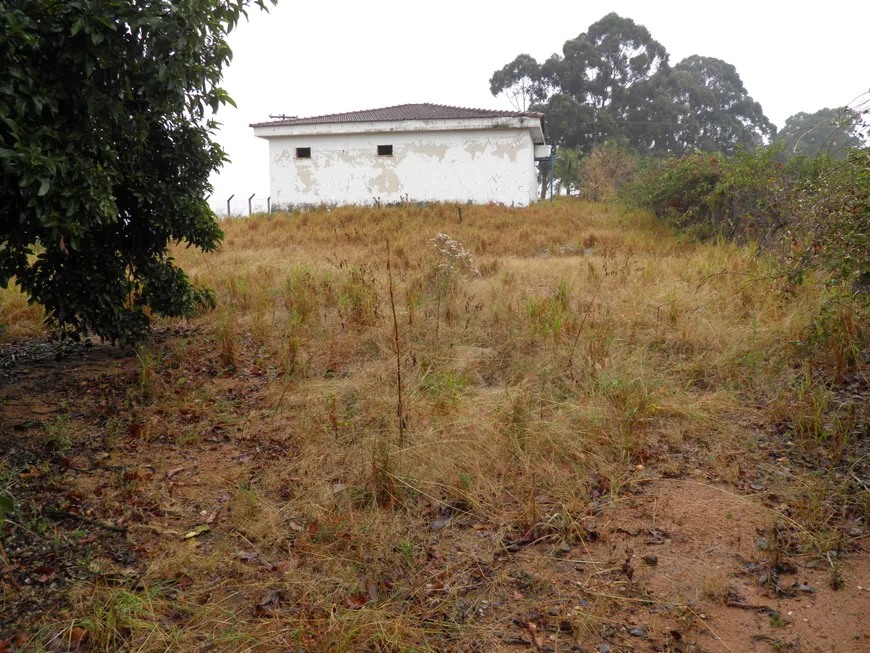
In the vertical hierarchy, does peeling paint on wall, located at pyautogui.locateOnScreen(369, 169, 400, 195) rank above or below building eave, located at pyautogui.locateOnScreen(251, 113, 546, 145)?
below

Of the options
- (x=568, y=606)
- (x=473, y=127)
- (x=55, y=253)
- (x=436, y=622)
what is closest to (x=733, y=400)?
(x=568, y=606)

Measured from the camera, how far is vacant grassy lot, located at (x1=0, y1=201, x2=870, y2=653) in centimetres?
282

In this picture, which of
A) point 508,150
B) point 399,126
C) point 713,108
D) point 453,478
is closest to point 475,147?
Result: point 508,150

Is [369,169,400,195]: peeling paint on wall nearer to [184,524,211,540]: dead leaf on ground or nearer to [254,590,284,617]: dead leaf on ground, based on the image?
[184,524,211,540]: dead leaf on ground

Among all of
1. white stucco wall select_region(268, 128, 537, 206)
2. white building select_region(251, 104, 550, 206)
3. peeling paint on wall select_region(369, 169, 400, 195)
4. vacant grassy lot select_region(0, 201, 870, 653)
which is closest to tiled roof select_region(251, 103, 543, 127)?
white building select_region(251, 104, 550, 206)

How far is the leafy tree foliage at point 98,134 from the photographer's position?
3.52 metres

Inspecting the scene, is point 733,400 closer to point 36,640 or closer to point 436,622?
point 436,622

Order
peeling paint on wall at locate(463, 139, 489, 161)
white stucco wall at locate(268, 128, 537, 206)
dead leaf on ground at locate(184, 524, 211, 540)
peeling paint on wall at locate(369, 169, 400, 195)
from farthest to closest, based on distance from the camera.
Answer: peeling paint on wall at locate(369, 169, 400, 195), peeling paint on wall at locate(463, 139, 489, 161), white stucco wall at locate(268, 128, 537, 206), dead leaf on ground at locate(184, 524, 211, 540)

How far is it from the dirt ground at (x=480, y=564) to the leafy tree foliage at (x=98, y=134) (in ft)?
4.22

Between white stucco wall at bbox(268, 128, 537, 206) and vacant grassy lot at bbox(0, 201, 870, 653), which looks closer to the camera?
vacant grassy lot at bbox(0, 201, 870, 653)

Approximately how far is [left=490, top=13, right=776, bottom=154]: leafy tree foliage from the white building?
15.1 metres

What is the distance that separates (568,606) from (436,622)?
2.03ft

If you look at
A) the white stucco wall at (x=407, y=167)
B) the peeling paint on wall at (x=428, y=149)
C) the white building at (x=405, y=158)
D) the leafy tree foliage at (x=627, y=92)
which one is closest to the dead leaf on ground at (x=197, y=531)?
the white stucco wall at (x=407, y=167)

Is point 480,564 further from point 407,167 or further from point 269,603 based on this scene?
point 407,167
